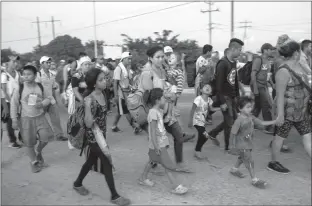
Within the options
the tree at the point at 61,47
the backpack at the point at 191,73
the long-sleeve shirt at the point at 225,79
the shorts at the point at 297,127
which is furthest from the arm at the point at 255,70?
the tree at the point at 61,47

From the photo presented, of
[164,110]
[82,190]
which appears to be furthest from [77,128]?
[164,110]

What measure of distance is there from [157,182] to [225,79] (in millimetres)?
1889

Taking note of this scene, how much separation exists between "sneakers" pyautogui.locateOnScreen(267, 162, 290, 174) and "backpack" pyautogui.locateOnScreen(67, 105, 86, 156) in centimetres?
256

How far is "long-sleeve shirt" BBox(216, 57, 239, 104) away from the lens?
500cm

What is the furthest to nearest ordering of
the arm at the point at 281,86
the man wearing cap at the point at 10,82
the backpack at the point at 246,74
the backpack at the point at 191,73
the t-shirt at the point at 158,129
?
the backpack at the point at 191,73 < the backpack at the point at 246,74 < the man wearing cap at the point at 10,82 < the arm at the point at 281,86 < the t-shirt at the point at 158,129

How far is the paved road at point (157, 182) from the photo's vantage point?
3781 millimetres

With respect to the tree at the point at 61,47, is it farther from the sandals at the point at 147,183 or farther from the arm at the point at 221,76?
the sandals at the point at 147,183

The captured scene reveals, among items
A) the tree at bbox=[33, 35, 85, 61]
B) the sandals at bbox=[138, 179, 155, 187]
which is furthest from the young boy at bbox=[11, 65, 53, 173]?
the tree at bbox=[33, 35, 85, 61]

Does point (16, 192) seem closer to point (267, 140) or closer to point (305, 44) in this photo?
point (267, 140)

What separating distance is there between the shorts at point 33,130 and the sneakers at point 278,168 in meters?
3.23

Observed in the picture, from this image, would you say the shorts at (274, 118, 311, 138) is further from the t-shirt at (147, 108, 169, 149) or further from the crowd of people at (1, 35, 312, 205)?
the t-shirt at (147, 108, 169, 149)

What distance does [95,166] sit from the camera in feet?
12.8

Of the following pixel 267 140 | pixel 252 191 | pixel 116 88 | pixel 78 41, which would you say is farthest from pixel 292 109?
pixel 78 41

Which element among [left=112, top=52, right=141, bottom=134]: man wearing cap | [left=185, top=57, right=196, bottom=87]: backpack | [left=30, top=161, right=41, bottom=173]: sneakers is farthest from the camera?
[left=185, top=57, right=196, bottom=87]: backpack
